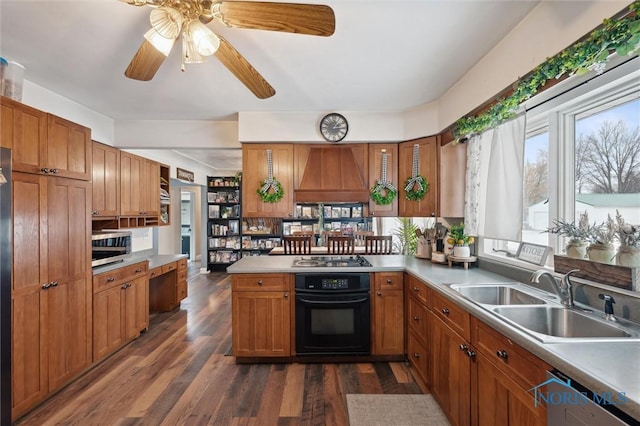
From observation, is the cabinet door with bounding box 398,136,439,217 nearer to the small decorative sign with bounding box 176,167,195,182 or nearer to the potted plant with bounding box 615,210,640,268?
the potted plant with bounding box 615,210,640,268

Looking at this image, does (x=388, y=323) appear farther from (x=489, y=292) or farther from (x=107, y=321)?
(x=107, y=321)

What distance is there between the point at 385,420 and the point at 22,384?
252cm

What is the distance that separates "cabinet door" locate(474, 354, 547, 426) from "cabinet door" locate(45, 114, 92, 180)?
3205 mm

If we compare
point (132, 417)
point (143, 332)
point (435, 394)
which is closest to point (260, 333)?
point (132, 417)

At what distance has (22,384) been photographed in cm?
190

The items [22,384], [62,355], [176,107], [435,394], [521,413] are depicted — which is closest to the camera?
[521,413]

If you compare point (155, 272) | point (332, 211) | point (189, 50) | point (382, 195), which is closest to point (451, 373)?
point (382, 195)

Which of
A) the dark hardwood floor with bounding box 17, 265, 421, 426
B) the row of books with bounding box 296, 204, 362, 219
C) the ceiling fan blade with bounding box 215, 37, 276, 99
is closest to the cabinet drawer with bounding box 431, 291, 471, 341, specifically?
the dark hardwood floor with bounding box 17, 265, 421, 426

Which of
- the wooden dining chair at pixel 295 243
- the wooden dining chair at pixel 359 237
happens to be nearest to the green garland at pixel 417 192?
the wooden dining chair at pixel 295 243

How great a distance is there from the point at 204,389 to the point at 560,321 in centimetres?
255

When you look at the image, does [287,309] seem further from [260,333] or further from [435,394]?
[435,394]

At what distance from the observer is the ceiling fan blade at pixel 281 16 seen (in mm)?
1307

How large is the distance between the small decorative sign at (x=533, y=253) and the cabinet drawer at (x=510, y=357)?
31.0 inches

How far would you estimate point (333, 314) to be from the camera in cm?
264
